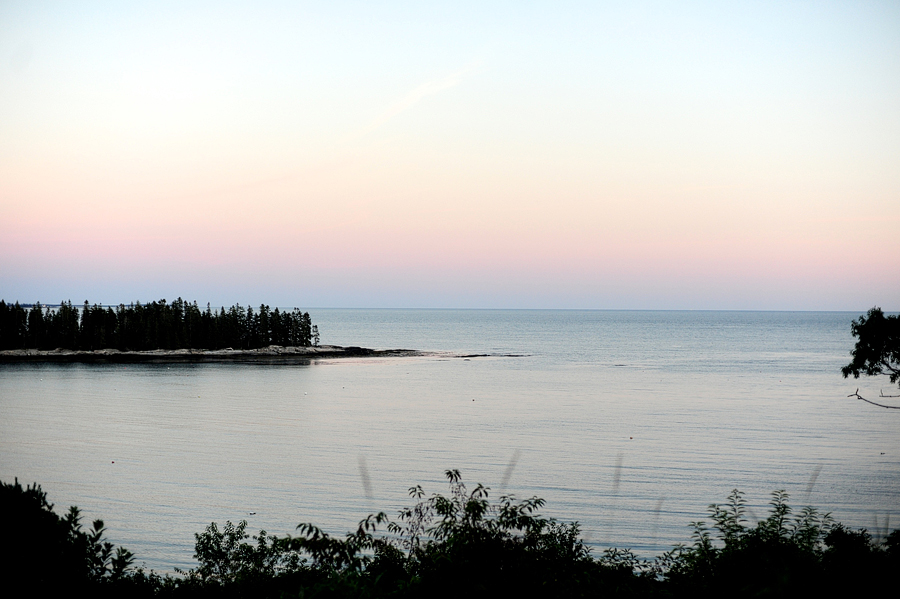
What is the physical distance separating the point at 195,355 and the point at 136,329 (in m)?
12.8

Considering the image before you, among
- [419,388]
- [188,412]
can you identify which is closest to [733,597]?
[188,412]

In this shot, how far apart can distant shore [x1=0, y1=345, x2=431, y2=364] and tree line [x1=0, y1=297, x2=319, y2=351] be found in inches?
98.4

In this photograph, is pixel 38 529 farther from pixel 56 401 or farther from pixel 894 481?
pixel 56 401

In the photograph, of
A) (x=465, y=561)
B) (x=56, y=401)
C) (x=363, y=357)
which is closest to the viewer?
(x=465, y=561)

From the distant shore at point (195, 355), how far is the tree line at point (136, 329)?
2.50 metres

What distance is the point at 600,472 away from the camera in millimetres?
34250

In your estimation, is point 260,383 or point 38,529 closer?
point 38,529

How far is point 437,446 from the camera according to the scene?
41.1 metres

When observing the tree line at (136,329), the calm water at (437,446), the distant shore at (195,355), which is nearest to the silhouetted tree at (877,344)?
the calm water at (437,446)

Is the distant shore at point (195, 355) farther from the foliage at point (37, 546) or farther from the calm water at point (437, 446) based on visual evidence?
the foliage at point (37, 546)

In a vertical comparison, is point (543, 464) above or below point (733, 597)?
below

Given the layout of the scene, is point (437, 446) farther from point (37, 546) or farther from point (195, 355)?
point (195, 355)

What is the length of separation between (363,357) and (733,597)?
107900mm

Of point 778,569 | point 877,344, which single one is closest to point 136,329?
point 877,344
